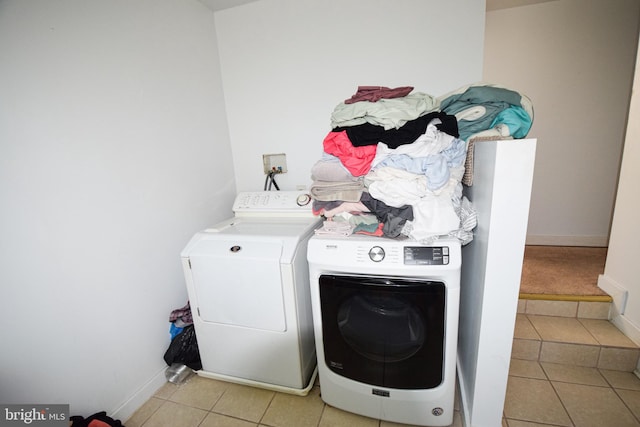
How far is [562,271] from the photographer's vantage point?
2.02 metres

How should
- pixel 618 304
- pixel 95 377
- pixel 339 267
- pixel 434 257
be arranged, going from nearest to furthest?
1. pixel 434 257
2. pixel 339 267
3. pixel 95 377
4. pixel 618 304

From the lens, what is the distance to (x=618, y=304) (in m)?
1.59

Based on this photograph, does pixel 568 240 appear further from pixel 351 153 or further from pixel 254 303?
pixel 254 303

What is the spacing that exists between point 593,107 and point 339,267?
2938 mm

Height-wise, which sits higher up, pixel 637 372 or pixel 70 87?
pixel 70 87

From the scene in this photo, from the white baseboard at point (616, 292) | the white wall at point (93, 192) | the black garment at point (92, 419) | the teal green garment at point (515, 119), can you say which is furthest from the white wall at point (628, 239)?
the black garment at point (92, 419)

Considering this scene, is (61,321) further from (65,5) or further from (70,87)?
(65,5)

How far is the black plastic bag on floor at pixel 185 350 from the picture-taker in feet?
5.08

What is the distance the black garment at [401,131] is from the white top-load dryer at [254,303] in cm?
58

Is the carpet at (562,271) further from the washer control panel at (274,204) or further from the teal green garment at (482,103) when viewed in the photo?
the washer control panel at (274,204)

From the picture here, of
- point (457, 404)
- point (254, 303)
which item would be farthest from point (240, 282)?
point (457, 404)

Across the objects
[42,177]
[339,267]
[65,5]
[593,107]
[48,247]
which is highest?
[65,5]

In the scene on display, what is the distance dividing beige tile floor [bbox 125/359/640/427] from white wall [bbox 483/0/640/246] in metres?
1.62

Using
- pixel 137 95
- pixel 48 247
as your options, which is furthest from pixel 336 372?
pixel 137 95
